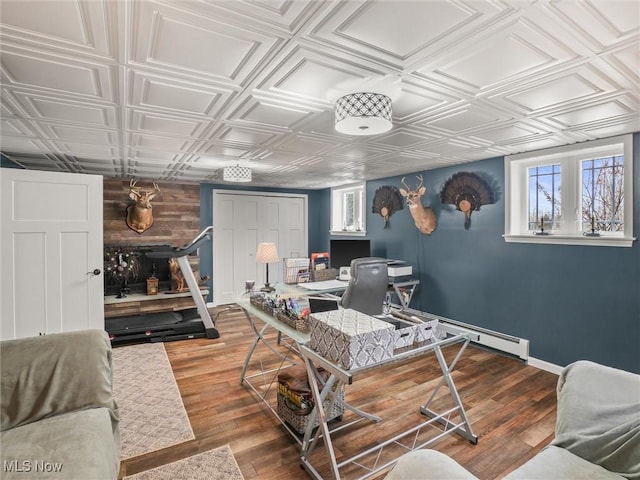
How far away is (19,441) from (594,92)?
11.7 feet

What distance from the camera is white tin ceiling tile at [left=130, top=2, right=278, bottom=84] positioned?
1.32m

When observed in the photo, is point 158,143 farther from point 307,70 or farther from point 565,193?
point 565,193

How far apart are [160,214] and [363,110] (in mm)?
4764

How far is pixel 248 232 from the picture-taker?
21.3 ft

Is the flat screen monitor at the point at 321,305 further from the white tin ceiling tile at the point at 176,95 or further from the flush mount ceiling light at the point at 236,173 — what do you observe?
the flush mount ceiling light at the point at 236,173

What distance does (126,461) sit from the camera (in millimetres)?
2072

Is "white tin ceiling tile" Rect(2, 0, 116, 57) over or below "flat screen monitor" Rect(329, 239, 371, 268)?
over

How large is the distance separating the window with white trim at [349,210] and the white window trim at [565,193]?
2.52 m

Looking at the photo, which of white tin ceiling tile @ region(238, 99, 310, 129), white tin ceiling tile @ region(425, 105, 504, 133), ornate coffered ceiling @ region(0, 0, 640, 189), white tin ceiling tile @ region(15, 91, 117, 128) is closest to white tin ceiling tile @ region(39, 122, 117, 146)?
ornate coffered ceiling @ region(0, 0, 640, 189)

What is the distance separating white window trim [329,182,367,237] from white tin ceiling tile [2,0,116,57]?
4.72 metres

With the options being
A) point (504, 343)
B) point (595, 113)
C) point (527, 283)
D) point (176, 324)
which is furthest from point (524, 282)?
point (176, 324)

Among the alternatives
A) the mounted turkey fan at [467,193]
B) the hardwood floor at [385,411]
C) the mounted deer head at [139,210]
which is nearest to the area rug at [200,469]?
the hardwood floor at [385,411]

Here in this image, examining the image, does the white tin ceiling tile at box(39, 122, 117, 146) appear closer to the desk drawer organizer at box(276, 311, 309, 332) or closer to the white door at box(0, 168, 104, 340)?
the white door at box(0, 168, 104, 340)

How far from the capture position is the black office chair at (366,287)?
9.46ft
